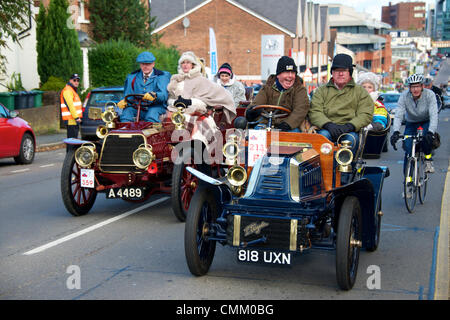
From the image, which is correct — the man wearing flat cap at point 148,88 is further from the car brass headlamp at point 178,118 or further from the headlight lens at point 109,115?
the car brass headlamp at point 178,118

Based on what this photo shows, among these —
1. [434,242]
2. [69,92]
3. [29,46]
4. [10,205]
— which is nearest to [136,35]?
[29,46]

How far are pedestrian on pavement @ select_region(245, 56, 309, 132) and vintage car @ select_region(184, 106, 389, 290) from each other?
410 mm

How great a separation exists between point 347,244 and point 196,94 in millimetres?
4959

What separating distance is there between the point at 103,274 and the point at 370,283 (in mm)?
2569

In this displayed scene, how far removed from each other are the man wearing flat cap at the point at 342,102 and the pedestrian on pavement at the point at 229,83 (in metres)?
5.70

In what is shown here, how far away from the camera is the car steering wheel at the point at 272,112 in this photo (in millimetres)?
6605

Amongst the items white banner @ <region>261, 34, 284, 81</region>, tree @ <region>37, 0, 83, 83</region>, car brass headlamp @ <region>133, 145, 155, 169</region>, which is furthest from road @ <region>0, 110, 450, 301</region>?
white banner @ <region>261, 34, 284, 81</region>

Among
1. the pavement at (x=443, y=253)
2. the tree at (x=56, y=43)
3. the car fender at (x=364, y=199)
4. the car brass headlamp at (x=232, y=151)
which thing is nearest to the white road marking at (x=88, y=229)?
the car brass headlamp at (x=232, y=151)

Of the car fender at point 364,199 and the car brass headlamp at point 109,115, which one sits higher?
the car brass headlamp at point 109,115

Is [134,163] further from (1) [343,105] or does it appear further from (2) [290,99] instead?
(1) [343,105]

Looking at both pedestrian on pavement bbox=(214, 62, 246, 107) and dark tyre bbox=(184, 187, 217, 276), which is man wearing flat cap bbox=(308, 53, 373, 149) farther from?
pedestrian on pavement bbox=(214, 62, 246, 107)

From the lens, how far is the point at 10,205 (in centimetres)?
1005

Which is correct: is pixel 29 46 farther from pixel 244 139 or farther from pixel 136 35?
pixel 244 139

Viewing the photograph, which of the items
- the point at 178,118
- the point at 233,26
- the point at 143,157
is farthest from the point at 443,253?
the point at 233,26
